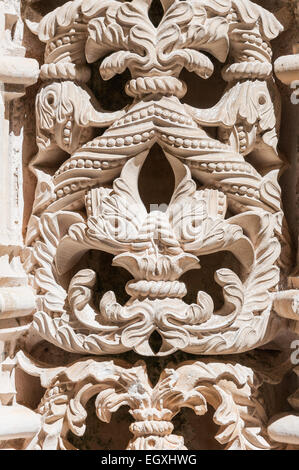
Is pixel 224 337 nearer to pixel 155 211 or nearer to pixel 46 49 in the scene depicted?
pixel 155 211

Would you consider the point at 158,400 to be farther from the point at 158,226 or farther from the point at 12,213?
the point at 12,213

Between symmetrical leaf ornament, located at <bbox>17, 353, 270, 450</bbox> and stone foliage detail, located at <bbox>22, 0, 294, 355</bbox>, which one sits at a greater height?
stone foliage detail, located at <bbox>22, 0, 294, 355</bbox>

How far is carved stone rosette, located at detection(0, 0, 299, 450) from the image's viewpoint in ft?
5.83

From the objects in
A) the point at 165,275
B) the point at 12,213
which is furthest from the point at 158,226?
the point at 12,213

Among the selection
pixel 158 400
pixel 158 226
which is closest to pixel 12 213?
pixel 158 226

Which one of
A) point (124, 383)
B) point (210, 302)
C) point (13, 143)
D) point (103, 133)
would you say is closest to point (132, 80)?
point (103, 133)

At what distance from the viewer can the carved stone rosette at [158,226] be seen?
1.78 meters

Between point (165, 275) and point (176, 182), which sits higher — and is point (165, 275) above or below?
below

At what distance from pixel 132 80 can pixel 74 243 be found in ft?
0.92

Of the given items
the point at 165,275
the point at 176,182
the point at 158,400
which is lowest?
the point at 158,400

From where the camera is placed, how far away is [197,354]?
1.83 m

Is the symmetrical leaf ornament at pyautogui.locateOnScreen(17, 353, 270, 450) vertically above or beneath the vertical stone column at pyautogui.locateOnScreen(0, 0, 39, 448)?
beneath

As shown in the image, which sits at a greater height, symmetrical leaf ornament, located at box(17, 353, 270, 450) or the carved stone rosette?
the carved stone rosette

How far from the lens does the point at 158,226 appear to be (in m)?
1.78
